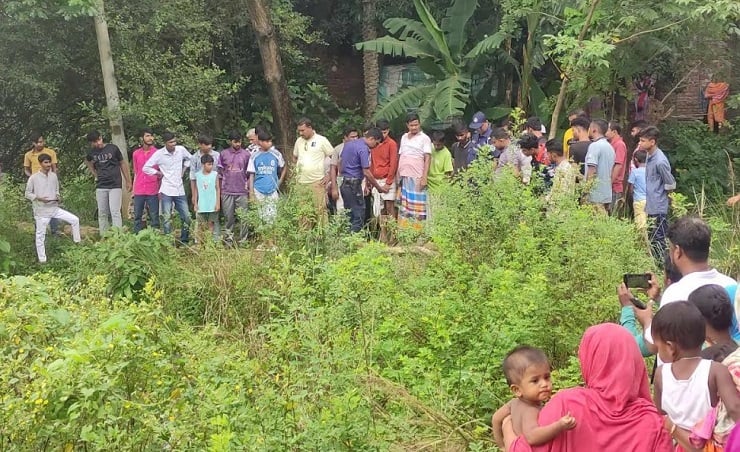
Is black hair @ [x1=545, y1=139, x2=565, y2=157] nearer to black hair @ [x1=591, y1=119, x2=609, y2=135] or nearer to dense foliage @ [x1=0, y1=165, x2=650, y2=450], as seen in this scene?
black hair @ [x1=591, y1=119, x2=609, y2=135]

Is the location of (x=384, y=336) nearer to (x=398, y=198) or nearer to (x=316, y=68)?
(x=398, y=198)

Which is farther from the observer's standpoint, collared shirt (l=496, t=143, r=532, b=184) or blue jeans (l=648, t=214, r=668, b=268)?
collared shirt (l=496, t=143, r=532, b=184)

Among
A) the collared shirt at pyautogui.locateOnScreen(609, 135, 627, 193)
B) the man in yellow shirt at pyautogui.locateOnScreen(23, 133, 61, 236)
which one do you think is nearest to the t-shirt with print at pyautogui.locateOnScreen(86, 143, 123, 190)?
the man in yellow shirt at pyautogui.locateOnScreen(23, 133, 61, 236)

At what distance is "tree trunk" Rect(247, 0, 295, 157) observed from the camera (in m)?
11.2

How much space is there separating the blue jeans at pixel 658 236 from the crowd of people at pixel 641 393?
340cm

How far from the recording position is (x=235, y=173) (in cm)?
973

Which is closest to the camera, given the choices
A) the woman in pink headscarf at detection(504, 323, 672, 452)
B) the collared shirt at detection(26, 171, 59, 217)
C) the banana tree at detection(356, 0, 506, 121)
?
the woman in pink headscarf at detection(504, 323, 672, 452)

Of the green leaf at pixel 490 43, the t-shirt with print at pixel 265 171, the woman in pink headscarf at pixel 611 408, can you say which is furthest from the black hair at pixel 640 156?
the woman in pink headscarf at pixel 611 408

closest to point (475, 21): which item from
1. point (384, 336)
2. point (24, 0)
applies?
point (24, 0)

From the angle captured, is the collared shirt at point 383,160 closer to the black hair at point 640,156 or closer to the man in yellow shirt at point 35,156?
the black hair at point 640,156

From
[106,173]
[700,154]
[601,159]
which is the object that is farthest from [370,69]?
[601,159]

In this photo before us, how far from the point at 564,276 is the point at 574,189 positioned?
1072 mm

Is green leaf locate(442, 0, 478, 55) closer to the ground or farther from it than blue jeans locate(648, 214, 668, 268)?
farther from it

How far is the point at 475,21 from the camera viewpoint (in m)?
14.0
